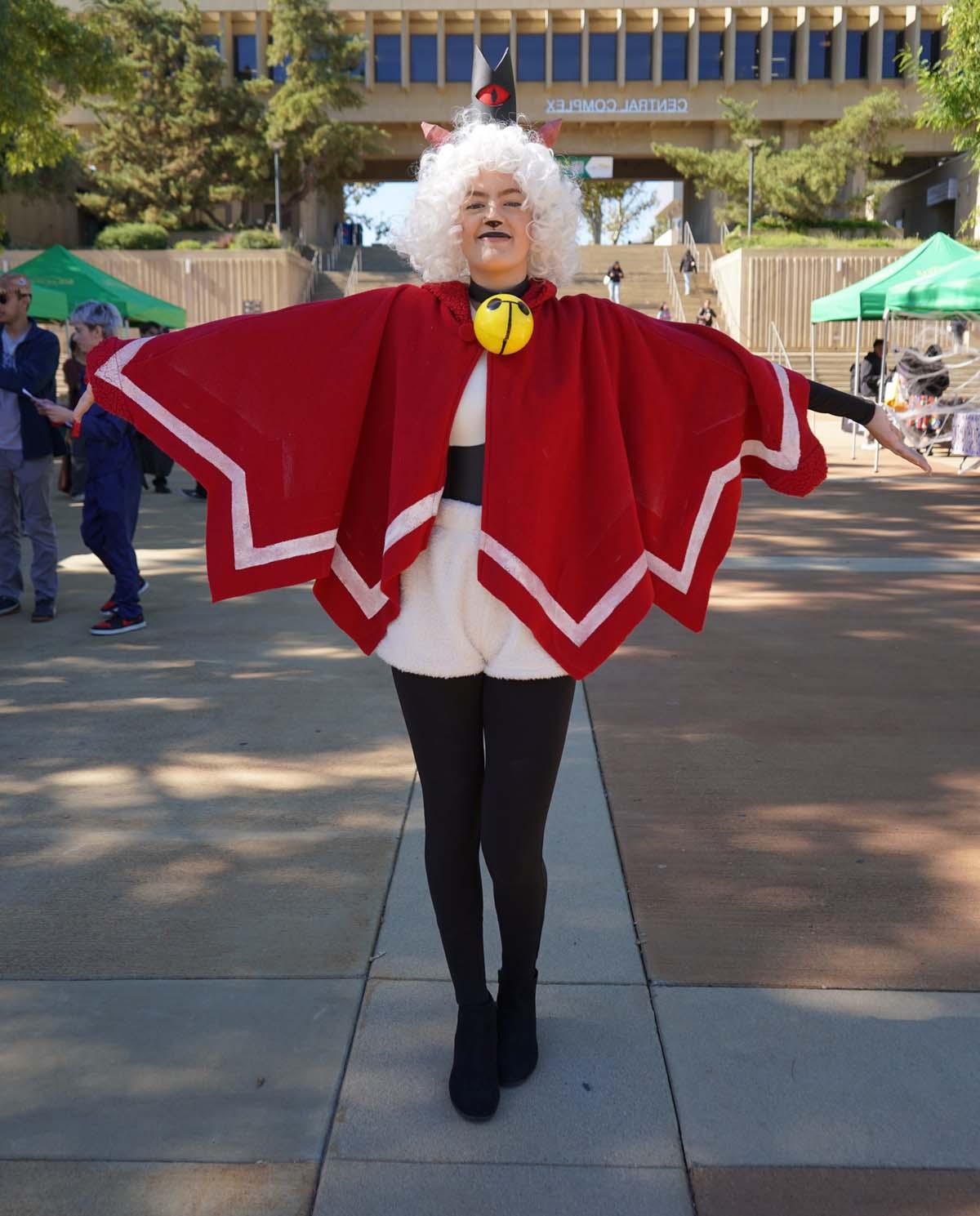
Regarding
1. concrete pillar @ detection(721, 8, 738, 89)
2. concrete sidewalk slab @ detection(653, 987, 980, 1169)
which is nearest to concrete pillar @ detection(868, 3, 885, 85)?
concrete pillar @ detection(721, 8, 738, 89)

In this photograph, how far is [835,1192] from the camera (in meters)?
2.39

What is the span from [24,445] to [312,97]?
39322mm

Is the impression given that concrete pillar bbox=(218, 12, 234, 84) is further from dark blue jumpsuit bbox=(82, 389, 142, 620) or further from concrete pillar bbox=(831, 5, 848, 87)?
dark blue jumpsuit bbox=(82, 389, 142, 620)

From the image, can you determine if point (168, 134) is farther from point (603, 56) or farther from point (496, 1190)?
point (496, 1190)

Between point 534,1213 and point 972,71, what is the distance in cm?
1162

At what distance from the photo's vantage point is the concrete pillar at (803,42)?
51.2 metres

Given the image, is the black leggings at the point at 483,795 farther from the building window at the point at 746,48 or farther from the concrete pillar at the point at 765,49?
the building window at the point at 746,48

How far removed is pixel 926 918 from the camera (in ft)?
11.6

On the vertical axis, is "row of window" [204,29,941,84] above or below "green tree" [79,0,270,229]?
above

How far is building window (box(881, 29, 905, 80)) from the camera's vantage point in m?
51.7

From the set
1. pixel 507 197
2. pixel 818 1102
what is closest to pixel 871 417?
pixel 507 197

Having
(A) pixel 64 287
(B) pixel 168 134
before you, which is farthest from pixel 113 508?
(B) pixel 168 134

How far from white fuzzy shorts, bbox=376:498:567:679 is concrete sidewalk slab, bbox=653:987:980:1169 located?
97 centimetres

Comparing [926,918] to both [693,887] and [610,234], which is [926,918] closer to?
[693,887]
